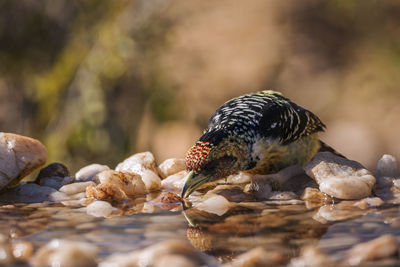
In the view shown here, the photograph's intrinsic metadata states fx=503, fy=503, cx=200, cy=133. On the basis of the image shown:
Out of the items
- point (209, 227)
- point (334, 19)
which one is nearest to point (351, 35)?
point (334, 19)

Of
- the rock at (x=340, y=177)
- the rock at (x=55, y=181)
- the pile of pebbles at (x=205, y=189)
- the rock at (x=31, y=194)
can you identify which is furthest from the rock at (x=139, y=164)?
the rock at (x=340, y=177)

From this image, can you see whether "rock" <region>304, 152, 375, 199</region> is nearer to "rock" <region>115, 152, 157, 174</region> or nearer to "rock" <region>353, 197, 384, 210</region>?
"rock" <region>353, 197, 384, 210</region>

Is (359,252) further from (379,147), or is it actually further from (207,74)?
(207,74)

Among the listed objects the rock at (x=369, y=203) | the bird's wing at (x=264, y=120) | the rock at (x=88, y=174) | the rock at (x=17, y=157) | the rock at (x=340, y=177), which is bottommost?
the rock at (x=369, y=203)

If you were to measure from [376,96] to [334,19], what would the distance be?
1.28 meters

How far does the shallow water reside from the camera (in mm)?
2094

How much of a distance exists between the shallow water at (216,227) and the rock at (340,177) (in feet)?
0.57

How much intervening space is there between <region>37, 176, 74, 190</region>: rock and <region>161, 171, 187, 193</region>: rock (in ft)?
2.35

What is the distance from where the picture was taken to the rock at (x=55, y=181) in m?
3.71

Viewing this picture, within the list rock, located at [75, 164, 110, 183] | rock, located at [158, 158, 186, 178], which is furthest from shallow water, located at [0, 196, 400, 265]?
rock, located at [158, 158, 186, 178]

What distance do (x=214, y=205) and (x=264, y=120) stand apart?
0.99 metres

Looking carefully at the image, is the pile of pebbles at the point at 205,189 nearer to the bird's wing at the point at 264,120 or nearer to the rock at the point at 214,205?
the rock at the point at 214,205

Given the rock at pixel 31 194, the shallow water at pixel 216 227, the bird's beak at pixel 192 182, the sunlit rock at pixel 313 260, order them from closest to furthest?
the sunlit rock at pixel 313 260 < the shallow water at pixel 216 227 < the bird's beak at pixel 192 182 < the rock at pixel 31 194

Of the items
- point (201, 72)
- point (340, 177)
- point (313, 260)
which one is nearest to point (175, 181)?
→ point (340, 177)
